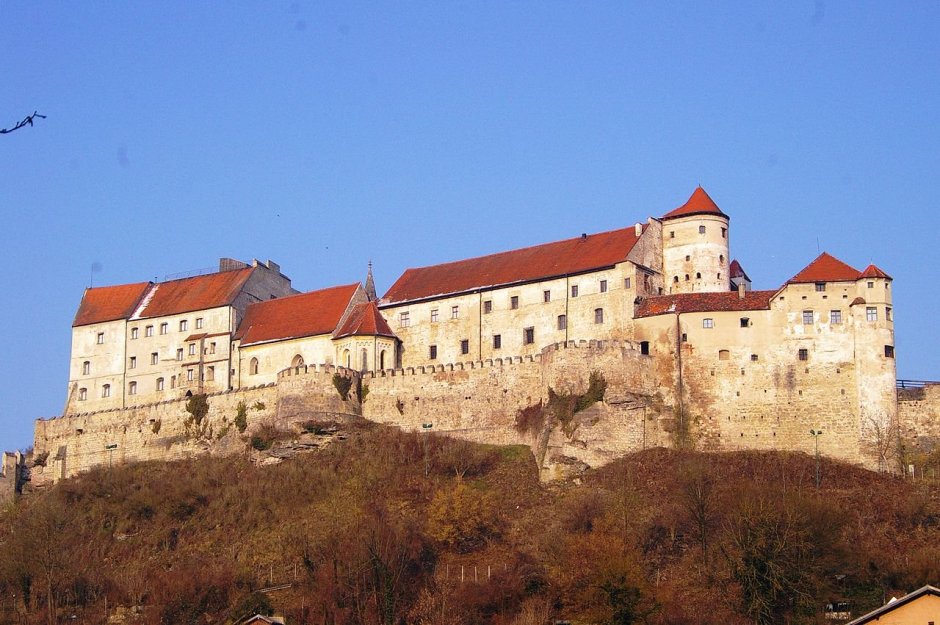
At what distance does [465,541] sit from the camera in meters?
66.8

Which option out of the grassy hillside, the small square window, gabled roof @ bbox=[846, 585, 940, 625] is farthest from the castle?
gabled roof @ bbox=[846, 585, 940, 625]

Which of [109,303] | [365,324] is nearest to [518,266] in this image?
[365,324]

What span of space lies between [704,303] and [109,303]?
41528 millimetres

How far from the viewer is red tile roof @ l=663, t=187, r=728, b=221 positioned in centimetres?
8188

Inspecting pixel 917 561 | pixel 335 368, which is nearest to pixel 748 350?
pixel 917 561

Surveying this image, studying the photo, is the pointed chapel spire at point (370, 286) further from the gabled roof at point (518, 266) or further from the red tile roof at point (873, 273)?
the red tile roof at point (873, 273)

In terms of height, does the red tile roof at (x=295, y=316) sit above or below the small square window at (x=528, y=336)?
above

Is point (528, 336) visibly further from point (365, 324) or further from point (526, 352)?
point (365, 324)

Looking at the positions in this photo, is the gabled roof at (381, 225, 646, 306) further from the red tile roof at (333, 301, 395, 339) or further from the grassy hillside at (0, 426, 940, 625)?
the grassy hillside at (0, 426, 940, 625)

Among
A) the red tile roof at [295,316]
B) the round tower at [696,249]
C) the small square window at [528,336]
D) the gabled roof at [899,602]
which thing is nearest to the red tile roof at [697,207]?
the round tower at [696,249]

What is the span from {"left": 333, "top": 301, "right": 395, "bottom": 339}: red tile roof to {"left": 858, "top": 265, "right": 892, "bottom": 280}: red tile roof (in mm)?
27218

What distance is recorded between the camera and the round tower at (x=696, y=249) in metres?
80.7

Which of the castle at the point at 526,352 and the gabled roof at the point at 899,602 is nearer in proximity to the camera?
the gabled roof at the point at 899,602

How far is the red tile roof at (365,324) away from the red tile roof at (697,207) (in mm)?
17392
